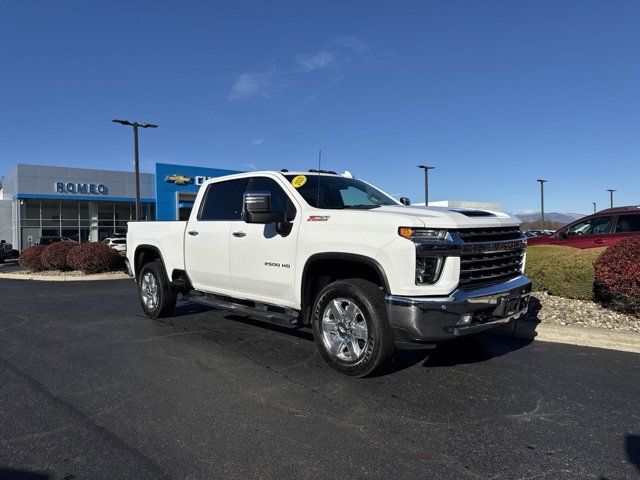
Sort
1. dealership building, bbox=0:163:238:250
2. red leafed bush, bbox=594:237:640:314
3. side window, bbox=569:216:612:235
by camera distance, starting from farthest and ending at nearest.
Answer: dealership building, bbox=0:163:238:250, side window, bbox=569:216:612:235, red leafed bush, bbox=594:237:640:314

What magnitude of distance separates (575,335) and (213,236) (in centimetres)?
468

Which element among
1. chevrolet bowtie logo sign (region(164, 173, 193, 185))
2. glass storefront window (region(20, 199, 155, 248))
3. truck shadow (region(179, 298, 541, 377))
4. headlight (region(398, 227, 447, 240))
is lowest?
truck shadow (region(179, 298, 541, 377))

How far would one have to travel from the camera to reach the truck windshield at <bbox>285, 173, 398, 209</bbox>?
17.7ft

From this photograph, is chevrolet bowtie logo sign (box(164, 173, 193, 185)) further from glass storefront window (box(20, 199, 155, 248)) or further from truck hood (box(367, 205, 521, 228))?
truck hood (box(367, 205, 521, 228))

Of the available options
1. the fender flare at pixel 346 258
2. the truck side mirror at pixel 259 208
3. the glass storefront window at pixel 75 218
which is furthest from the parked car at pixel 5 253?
the fender flare at pixel 346 258

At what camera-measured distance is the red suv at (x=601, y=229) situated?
10.2m

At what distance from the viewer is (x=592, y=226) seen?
1088 centimetres

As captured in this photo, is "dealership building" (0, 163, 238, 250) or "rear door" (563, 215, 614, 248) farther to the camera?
"dealership building" (0, 163, 238, 250)

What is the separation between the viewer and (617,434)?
3414 millimetres

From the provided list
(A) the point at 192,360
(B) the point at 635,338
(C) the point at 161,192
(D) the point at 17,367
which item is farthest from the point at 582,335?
(C) the point at 161,192

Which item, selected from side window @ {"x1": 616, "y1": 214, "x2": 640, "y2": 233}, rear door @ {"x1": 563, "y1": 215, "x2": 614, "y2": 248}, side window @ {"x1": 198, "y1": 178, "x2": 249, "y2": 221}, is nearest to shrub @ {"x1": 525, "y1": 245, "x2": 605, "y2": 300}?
rear door @ {"x1": 563, "y1": 215, "x2": 614, "y2": 248}

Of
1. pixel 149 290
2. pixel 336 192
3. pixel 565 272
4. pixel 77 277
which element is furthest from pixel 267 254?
pixel 77 277

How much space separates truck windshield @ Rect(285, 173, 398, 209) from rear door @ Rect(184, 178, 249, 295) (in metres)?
0.92

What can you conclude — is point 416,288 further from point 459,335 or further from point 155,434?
point 155,434
